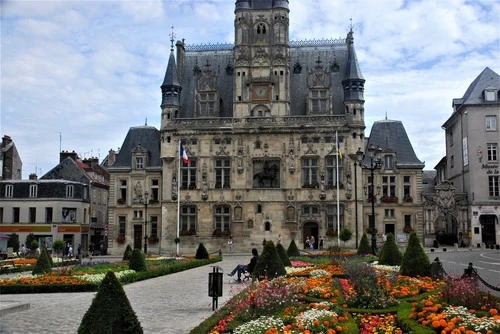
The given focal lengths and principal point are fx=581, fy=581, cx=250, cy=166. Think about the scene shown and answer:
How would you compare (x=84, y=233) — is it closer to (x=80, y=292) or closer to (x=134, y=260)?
(x=134, y=260)

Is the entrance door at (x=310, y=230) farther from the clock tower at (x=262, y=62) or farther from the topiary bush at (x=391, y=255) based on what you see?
the topiary bush at (x=391, y=255)

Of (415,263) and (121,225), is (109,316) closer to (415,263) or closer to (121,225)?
(415,263)

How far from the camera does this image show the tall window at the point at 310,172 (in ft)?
195

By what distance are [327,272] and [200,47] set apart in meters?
48.0

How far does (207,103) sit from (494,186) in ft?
103

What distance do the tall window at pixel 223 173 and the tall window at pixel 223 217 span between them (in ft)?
7.79

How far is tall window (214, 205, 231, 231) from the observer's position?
59812mm

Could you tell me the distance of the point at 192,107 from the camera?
212ft

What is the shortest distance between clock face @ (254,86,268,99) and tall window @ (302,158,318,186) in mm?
8091

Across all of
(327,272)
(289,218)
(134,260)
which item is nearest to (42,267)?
(134,260)

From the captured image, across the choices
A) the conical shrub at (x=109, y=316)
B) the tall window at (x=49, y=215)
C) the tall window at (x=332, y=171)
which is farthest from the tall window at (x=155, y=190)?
the conical shrub at (x=109, y=316)

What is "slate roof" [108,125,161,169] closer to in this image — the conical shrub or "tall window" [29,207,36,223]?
"tall window" [29,207,36,223]

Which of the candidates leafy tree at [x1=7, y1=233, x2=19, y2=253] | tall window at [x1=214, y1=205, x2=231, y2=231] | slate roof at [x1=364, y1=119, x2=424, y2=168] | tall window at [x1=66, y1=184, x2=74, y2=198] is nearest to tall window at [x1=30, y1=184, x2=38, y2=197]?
tall window at [x1=66, y1=184, x2=74, y2=198]

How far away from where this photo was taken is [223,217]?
197ft
